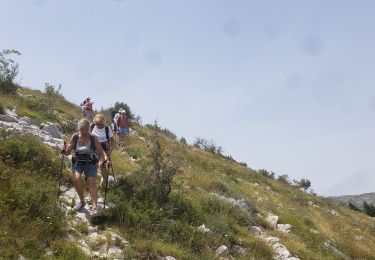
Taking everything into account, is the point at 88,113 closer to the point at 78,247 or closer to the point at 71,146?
the point at 71,146

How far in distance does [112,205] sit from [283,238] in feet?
16.3

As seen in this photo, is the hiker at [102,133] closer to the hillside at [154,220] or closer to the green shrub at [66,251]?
the hillside at [154,220]

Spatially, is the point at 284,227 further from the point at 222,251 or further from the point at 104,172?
the point at 104,172

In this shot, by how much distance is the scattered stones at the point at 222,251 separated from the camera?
Result: 9.10m

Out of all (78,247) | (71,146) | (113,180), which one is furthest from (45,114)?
(78,247)

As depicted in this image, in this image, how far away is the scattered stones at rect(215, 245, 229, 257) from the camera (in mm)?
9098

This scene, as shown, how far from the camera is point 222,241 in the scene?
9617 millimetres

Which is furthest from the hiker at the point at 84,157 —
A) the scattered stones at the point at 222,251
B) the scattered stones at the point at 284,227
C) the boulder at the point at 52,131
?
the scattered stones at the point at 284,227

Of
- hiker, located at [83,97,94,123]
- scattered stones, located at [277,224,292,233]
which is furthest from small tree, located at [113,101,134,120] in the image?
scattered stones, located at [277,224,292,233]

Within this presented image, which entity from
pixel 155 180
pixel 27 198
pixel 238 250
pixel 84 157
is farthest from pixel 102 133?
pixel 238 250

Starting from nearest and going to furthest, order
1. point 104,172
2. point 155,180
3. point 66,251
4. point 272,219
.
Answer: point 66,251
point 104,172
point 155,180
point 272,219

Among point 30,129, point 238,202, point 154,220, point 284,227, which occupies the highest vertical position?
point 30,129

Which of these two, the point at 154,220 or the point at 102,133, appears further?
the point at 102,133

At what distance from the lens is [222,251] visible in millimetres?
9164
